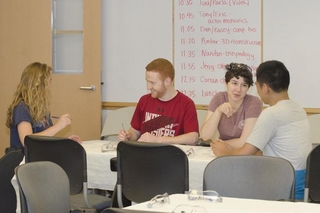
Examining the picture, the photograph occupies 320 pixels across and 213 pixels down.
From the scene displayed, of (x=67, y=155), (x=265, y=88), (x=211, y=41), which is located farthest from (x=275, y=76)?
(x=211, y=41)

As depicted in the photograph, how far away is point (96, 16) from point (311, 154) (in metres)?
3.19

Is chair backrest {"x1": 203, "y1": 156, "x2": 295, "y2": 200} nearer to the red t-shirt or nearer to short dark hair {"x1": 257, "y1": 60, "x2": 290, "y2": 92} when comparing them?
short dark hair {"x1": 257, "y1": 60, "x2": 290, "y2": 92}

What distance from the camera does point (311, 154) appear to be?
3268mm

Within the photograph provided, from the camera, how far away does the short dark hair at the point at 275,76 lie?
3.46 metres

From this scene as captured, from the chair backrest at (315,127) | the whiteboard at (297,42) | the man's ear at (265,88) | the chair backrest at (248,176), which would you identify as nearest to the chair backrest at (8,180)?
the chair backrest at (248,176)

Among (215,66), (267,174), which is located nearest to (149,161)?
(267,174)

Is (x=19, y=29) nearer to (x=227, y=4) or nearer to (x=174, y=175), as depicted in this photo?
(x=227, y=4)

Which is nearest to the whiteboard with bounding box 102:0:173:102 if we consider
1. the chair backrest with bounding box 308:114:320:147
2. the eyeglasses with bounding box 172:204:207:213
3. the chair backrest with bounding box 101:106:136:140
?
the chair backrest with bounding box 101:106:136:140

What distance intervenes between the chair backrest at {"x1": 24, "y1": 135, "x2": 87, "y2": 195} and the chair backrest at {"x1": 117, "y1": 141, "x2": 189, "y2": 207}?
0.77 feet

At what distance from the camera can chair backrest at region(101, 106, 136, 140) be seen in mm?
5590

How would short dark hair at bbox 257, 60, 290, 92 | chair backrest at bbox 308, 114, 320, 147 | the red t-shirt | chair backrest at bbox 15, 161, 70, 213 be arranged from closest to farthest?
chair backrest at bbox 15, 161, 70, 213 → short dark hair at bbox 257, 60, 290, 92 → the red t-shirt → chair backrest at bbox 308, 114, 320, 147

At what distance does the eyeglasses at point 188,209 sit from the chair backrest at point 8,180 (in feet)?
4.05

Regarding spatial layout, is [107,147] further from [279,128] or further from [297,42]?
[297,42]

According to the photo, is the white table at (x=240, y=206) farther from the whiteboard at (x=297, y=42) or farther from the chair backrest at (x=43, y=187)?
the whiteboard at (x=297, y=42)
